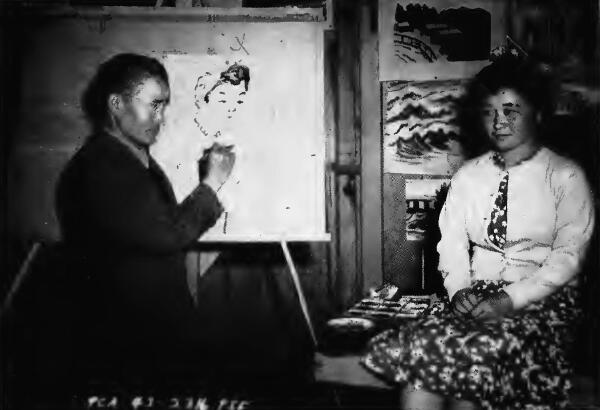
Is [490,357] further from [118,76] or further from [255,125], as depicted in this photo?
[118,76]

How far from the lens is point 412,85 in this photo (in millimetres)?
2865

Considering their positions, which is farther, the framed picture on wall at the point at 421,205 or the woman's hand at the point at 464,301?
the framed picture on wall at the point at 421,205

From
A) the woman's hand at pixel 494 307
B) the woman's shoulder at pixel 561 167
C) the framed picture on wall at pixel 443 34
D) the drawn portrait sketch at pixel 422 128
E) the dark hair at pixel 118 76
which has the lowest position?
the woman's hand at pixel 494 307

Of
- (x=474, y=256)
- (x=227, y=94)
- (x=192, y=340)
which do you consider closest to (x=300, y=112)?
(x=227, y=94)

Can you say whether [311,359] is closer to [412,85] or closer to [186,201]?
[186,201]

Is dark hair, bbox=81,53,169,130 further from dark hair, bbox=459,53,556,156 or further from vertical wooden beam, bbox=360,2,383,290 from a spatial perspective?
dark hair, bbox=459,53,556,156

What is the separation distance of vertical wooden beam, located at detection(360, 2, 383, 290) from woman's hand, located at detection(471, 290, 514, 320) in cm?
64

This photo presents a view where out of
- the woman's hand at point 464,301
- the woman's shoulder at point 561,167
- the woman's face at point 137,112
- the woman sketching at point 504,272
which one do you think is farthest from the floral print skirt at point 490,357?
the woman's face at point 137,112

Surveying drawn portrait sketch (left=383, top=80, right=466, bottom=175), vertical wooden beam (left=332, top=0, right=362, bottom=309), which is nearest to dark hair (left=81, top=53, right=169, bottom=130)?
vertical wooden beam (left=332, top=0, right=362, bottom=309)

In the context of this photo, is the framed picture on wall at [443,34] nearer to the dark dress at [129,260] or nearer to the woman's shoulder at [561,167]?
the woman's shoulder at [561,167]

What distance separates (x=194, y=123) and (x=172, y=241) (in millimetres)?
623

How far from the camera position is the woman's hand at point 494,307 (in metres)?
2.38

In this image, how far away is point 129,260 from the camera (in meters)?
2.80

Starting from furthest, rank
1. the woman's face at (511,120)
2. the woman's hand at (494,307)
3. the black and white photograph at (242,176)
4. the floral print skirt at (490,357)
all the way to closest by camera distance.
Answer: the black and white photograph at (242,176), the woman's face at (511,120), the woman's hand at (494,307), the floral print skirt at (490,357)
